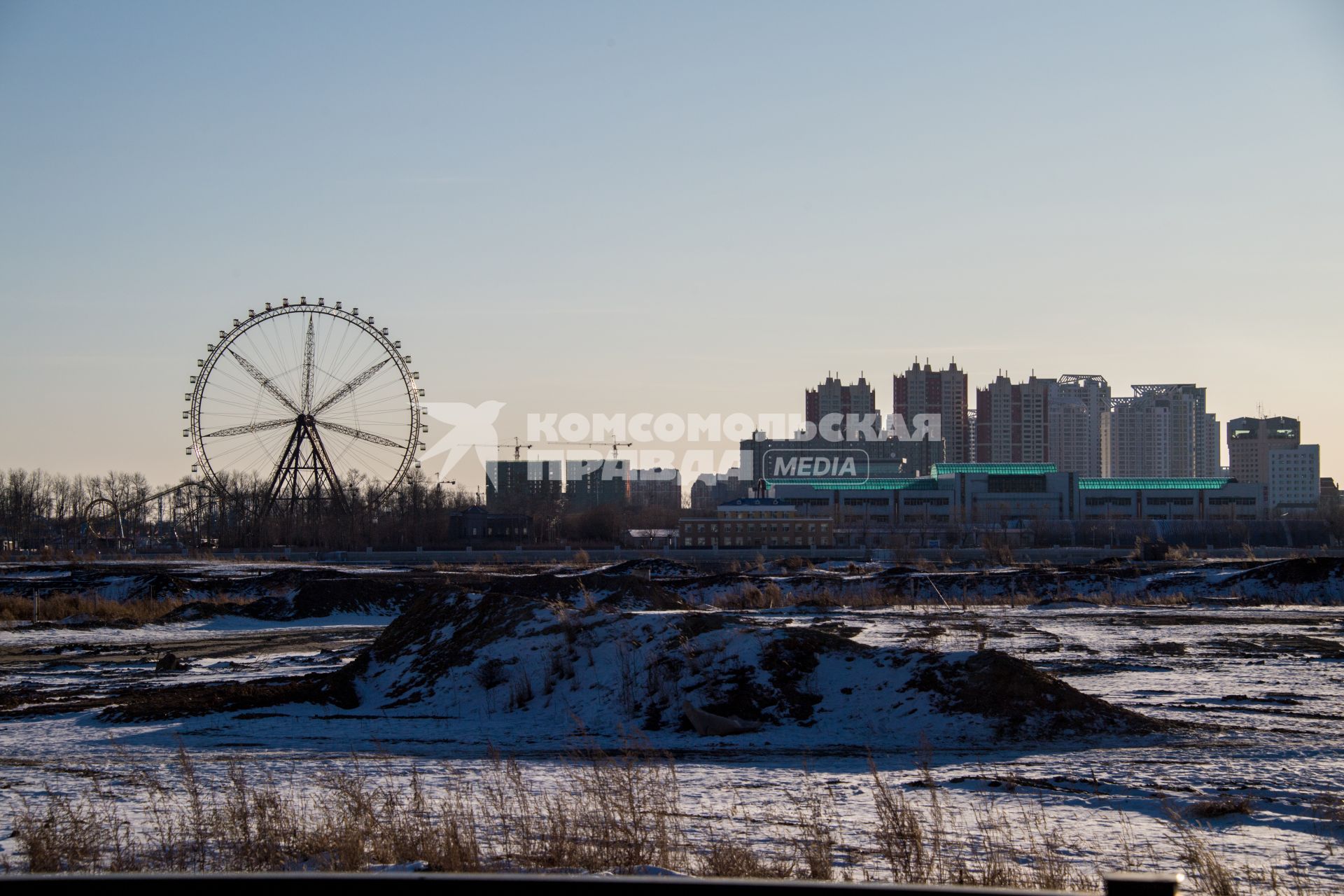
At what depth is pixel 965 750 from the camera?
1395 cm

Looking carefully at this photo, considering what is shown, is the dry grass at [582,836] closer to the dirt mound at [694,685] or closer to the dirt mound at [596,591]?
the dirt mound at [694,685]

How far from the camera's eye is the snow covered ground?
9688 millimetres

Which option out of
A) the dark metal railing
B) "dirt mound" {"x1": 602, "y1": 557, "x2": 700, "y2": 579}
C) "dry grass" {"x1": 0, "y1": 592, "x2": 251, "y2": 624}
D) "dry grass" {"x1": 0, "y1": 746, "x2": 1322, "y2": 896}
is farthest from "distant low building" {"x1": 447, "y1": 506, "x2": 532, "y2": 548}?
the dark metal railing

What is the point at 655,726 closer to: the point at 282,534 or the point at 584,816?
the point at 584,816

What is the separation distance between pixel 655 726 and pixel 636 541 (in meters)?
87.2

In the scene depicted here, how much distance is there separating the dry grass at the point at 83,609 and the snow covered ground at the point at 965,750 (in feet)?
36.9

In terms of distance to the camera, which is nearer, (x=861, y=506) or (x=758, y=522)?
(x=758, y=522)

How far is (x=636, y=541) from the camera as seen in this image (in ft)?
338

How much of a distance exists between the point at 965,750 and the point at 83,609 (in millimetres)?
33332

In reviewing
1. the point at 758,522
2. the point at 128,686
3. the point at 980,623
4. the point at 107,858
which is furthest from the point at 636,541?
the point at 107,858

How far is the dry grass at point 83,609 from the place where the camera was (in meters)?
37.1

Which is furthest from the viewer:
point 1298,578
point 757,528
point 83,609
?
point 757,528

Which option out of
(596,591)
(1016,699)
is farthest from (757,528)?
(1016,699)

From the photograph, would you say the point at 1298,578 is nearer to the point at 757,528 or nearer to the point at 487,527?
the point at 757,528
